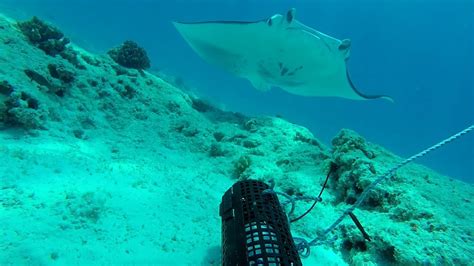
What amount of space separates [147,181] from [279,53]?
13.1ft

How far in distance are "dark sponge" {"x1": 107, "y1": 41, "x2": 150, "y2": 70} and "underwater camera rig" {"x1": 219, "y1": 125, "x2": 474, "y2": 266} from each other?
7.17m

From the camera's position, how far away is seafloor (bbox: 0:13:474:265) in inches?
104

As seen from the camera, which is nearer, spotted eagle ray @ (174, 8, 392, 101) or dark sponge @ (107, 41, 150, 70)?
spotted eagle ray @ (174, 8, 392, 101)

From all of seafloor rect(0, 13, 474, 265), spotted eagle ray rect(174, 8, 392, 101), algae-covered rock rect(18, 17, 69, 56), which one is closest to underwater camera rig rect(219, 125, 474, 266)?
seafloor rect(0, 13, 474, 265)

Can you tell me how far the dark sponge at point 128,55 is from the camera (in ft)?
27.7

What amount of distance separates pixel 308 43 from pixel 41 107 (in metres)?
5.09

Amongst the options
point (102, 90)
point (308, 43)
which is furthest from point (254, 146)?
point (102, 90)

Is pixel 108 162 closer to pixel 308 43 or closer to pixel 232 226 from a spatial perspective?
pixel 232 226

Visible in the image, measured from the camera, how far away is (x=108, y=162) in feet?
Answer: 13.1

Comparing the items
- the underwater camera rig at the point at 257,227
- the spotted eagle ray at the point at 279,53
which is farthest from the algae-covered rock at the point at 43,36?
the underwater camera rig at the point at 257,227

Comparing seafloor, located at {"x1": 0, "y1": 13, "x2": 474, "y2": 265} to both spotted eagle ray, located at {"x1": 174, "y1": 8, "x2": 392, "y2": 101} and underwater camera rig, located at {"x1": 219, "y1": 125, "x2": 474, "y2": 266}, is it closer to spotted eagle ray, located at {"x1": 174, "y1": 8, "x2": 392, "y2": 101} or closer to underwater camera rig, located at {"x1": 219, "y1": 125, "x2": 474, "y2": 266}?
underwater camera rig, located at {"x1": 219, "y1": 125, "x2": 474, "y2": 266}

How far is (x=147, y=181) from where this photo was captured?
3807 mm

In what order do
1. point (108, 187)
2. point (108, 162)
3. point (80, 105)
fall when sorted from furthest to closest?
point (80, 105) → point (108, 162) → point (108, 187)

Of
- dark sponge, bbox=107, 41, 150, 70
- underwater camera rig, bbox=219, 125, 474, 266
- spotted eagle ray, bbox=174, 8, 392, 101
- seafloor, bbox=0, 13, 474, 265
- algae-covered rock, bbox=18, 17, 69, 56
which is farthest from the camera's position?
dark sponge, bbox=107, 41, 150, 70
